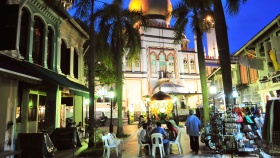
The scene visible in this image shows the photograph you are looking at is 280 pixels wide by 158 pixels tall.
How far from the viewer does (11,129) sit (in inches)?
326

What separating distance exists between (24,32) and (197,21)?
32.6 feet

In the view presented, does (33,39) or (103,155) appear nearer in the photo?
(103,155)

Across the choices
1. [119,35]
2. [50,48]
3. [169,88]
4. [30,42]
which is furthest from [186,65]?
[30,42]

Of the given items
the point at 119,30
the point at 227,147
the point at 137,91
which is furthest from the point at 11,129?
the point at 137,91

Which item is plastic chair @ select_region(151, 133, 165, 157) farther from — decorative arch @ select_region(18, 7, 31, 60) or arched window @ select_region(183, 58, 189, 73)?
arched window @ select_region(183, 58, 189, 73)

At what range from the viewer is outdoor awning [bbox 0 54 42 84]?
6605mm

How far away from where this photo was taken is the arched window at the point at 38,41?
10976 mm

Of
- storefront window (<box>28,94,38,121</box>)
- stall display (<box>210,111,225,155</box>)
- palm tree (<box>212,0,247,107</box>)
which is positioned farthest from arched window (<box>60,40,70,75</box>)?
stall display (<box>210,111,225,155</box>)

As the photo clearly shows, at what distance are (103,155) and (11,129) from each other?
3594 mm

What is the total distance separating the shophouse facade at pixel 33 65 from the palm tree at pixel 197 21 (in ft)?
22.5

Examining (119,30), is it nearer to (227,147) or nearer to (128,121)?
(227,147)

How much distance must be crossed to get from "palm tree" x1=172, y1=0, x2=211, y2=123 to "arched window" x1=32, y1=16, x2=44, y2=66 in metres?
8.30

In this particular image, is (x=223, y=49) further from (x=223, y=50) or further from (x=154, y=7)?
(x=154, y=7)

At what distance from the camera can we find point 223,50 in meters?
9.09
